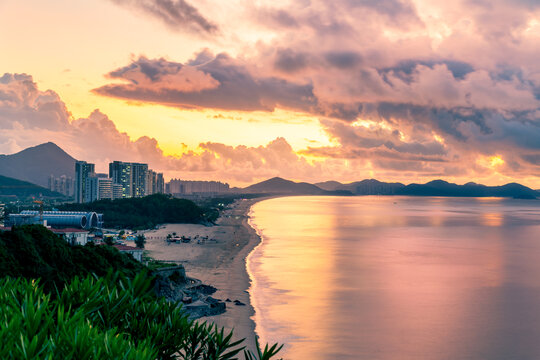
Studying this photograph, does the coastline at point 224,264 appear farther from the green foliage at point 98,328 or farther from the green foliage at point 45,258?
the green foliage at point 45,258

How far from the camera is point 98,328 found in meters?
14.3

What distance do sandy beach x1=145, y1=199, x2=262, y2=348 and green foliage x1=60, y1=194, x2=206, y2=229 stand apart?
2230cm

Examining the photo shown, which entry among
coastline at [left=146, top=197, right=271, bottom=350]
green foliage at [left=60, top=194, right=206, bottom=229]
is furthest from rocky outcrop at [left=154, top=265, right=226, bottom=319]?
green foliage at [left=60, top=194, right=206, bottom=229]

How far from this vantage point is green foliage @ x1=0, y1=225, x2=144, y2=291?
122ft

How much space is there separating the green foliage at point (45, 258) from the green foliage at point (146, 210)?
310 ft

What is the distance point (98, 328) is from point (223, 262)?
57591 millimetres

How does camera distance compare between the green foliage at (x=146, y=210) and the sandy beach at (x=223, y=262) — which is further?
the green foliage at (x=146, y=210)

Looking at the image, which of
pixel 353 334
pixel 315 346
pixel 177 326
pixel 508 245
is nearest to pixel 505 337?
pixel 353 334

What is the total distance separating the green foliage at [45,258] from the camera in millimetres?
37281

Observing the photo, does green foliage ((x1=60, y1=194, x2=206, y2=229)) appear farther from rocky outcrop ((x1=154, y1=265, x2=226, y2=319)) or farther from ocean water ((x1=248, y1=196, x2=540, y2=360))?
rocky outcrop ((x1=154, y1=265, x2=226, y2=319))

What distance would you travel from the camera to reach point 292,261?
240ft

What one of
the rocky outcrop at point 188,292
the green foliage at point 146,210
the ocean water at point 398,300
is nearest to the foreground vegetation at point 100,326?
the ocean water at point 398,300

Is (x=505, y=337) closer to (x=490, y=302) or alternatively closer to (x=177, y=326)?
(x=490, y=302)

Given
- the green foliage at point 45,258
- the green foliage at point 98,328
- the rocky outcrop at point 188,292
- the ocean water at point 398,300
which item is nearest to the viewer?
the green foliage at point 98,328
